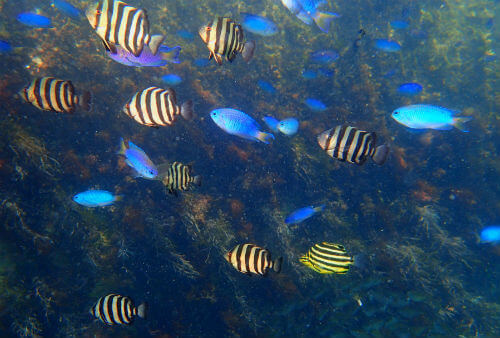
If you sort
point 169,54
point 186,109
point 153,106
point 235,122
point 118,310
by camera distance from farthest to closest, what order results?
1. point 169,54
2. point 235,122
3. point 118,310
4. point 186,109
5. point 153,106

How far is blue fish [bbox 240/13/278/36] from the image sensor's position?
17.8 ft

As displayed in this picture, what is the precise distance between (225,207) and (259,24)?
4528mm

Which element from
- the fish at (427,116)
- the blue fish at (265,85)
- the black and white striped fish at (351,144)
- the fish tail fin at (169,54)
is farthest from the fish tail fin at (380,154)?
the blue fish at (265,85)

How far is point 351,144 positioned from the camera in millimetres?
2850

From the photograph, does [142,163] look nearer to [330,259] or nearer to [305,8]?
[330,259]

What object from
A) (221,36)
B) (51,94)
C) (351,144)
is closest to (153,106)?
(221,36)

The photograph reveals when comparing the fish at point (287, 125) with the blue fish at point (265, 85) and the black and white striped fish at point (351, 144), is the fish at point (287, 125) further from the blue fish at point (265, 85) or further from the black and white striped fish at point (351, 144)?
the black and white striped fish at point (351, 144)

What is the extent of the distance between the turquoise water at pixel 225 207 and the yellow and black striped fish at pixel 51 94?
299 cm

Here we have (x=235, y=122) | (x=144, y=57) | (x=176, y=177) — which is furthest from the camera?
(x=144, y=57)

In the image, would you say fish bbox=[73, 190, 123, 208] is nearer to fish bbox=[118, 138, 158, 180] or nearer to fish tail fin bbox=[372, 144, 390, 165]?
fish bbox=[118, 138, 158, 180]

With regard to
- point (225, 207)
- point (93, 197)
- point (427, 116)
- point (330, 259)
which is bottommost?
point (225, 207)

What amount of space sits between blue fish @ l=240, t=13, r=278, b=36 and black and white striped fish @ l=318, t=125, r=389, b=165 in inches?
151

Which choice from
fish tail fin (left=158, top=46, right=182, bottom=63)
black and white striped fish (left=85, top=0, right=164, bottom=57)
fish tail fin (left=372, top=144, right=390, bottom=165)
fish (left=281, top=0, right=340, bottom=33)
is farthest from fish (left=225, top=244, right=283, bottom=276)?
fish (left=281, top=0, right=340, bottom=33)

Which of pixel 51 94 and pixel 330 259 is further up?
pixel 51 94
